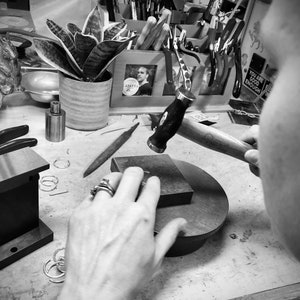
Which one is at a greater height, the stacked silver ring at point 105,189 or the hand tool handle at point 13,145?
the stacked silver ring at point 105,189

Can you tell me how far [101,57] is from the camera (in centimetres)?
93

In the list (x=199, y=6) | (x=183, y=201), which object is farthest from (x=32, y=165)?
(x=199, y=6)

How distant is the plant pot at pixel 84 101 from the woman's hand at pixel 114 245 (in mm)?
452

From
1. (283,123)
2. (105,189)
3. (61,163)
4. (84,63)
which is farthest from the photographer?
(84,63)

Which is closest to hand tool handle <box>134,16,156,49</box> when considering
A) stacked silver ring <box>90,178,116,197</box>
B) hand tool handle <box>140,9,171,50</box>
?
hand tool handle <box>140,9,171,50</box>

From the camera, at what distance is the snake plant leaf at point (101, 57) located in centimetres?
89

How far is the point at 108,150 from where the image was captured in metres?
0.91

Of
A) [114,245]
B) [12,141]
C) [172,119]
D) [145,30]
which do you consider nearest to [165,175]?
[172,119]

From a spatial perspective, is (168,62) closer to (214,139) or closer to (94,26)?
(94,26)

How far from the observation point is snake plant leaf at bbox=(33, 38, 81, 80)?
94 cm

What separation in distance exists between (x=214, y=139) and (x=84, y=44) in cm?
46

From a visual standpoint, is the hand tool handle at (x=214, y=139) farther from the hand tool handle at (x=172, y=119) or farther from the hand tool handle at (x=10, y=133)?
the hand tool handle at (x=10, y=133)

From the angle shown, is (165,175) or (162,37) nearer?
(165,175)

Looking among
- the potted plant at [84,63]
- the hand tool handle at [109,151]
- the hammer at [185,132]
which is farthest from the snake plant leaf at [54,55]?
the hammer at [185,132]
